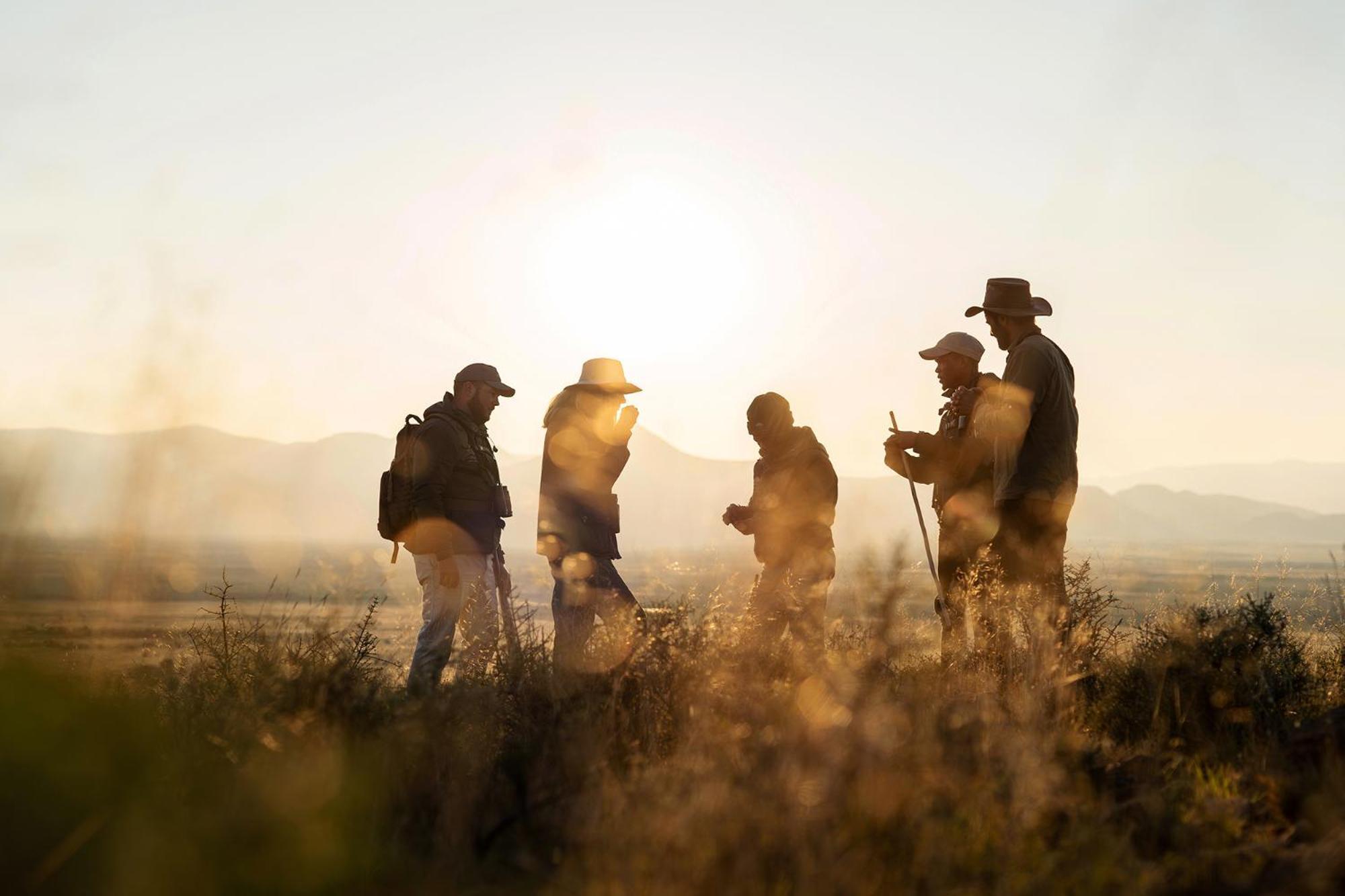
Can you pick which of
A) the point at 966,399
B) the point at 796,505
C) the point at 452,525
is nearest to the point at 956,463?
the point at 966,399

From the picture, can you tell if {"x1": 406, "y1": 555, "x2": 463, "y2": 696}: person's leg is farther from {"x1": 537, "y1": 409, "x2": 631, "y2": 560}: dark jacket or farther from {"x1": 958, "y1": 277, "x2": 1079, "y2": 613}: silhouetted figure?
{"x1": 958, "y1": 277, "x2": 1079, "y2": 613}: silhouetted figure

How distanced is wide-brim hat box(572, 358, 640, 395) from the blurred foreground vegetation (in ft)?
9.05

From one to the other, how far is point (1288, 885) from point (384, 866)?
103 inches

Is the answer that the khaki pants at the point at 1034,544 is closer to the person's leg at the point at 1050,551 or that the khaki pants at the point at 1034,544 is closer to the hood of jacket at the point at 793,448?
the person's leg at the point at 1050,551

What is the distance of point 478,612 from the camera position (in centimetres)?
729

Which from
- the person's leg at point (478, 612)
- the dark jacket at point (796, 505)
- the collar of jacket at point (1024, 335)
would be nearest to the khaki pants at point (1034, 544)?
the collar of jacket at point (1024, 335)

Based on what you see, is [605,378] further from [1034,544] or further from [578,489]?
[1034,544]

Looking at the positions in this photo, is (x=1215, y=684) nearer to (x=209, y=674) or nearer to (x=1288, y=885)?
(x=1288, y=885)

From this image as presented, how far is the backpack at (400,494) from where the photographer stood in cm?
777

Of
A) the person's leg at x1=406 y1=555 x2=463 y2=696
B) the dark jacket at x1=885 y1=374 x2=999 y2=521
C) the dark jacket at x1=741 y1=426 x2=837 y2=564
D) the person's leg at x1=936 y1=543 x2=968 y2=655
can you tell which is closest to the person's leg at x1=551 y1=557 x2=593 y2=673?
the person's leg at x1=406 y1=555 x2=463 y2=696

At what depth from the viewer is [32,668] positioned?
468 centimetres

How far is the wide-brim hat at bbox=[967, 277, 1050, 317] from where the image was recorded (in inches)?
281

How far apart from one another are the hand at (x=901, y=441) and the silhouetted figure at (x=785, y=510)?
69cm

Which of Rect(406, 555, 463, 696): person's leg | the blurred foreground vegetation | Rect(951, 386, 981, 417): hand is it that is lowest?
the blurred foreground vegetation
